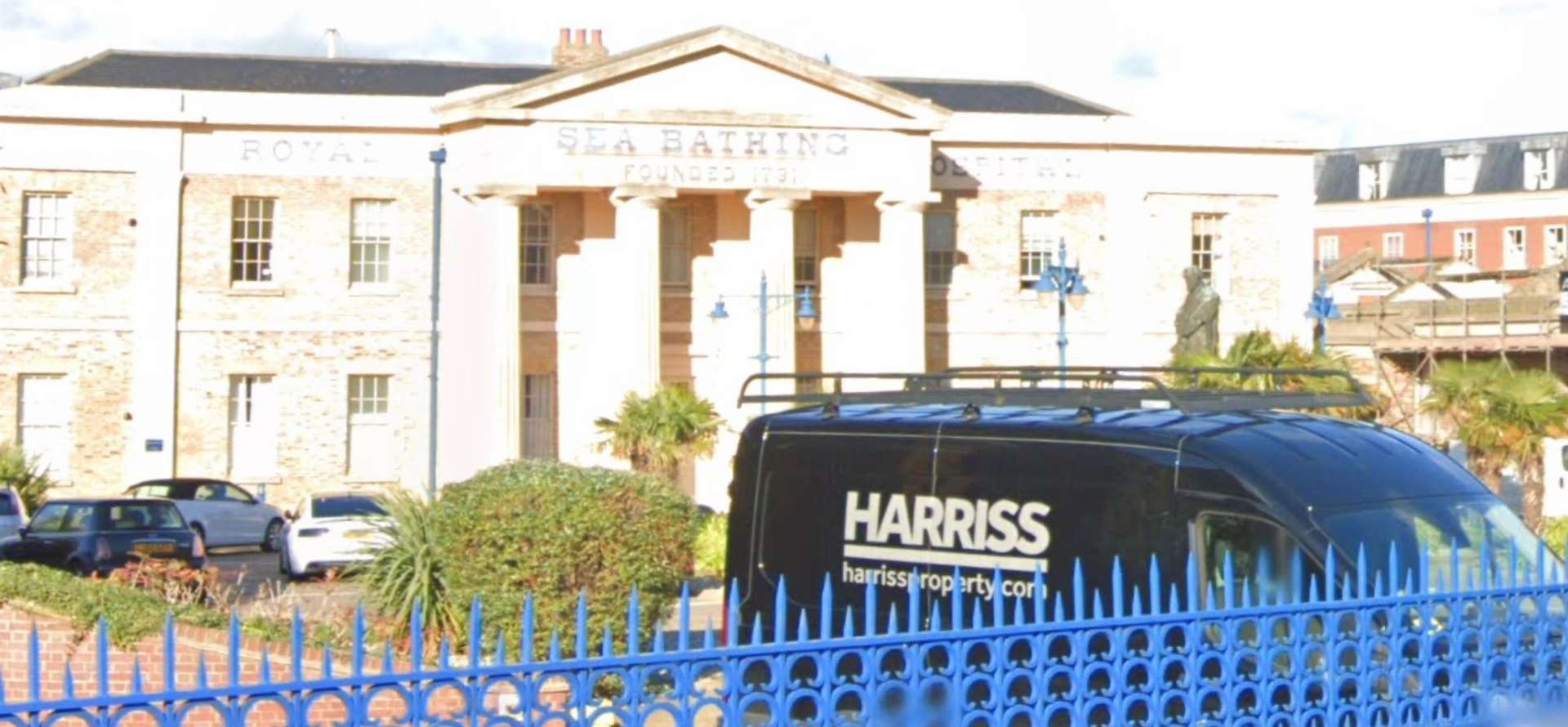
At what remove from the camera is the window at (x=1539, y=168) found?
272 ft

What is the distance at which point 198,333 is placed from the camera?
47156 millimetres

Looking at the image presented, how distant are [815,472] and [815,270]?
36692 mm

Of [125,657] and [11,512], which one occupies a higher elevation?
[11,512]

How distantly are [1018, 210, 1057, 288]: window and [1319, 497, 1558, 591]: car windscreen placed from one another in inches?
1544

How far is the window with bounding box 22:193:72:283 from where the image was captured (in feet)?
153

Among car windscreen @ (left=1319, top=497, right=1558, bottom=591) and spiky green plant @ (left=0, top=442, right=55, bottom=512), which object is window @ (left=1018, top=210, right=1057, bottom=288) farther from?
car windscreen @ (left=1319, top=497, right=1558, bottom=591)

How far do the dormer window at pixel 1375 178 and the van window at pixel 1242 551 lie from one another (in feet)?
263

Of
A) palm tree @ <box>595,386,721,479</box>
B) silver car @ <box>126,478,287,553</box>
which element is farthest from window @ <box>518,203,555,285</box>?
palm tree @ <box>595,386,721,479</box>

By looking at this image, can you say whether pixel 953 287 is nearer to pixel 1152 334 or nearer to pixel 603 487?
pixel 1152 334

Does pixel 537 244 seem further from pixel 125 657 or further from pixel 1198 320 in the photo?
pixel 125 657

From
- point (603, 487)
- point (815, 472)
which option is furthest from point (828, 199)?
point (815, 472)

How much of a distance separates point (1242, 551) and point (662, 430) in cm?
2768

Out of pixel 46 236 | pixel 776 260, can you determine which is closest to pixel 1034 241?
pixel 776 260

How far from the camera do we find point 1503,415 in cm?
3164
